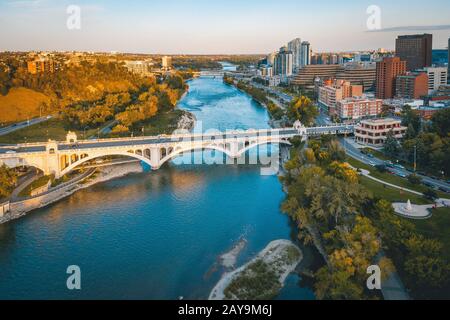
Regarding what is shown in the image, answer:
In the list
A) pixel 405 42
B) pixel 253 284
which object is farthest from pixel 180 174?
pixel 405 42

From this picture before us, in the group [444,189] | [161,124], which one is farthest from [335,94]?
[444,189]

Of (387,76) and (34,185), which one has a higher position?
(387,76)

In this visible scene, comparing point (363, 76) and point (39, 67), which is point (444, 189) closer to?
point (363, 76)

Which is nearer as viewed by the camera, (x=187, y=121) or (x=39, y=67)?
(x=187, y=121)

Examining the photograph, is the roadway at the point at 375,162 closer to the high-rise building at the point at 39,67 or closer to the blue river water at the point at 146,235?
the blue river water at the point at 146,235

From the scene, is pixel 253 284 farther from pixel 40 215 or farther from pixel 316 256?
pixel 40 215

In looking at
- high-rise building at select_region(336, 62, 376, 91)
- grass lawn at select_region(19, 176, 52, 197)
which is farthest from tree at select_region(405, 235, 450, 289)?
high-rise building at select_region(336, 62, 376, 91)

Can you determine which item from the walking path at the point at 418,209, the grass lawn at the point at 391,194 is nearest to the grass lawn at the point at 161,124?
the grass lawn at the point at 391,194
